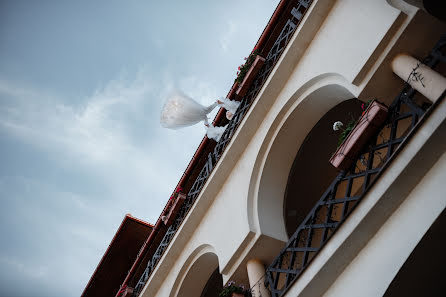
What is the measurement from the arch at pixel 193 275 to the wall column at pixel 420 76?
16.1ft

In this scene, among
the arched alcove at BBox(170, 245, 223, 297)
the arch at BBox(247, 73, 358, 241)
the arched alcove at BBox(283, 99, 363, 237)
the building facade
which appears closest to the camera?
the building facade

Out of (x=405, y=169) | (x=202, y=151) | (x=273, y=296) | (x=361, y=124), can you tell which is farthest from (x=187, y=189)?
(x=405, y=169)

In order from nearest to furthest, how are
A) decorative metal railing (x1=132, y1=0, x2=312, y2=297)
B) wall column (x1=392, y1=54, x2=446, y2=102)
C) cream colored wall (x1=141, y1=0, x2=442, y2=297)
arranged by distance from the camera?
wall column (x1=392, y1=54, x2=446, y2=102) → cream colored wall (x1=141, y1=0, x2=442, y2=297) → decorative metal railing (x1=132, y1=0, x2=312, y2=297)

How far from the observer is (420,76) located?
405 cm

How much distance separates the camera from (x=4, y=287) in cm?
15412

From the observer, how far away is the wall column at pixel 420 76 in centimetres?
379

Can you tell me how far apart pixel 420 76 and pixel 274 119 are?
2.69 meters

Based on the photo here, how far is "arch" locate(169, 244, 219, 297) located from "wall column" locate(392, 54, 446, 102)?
491 cm

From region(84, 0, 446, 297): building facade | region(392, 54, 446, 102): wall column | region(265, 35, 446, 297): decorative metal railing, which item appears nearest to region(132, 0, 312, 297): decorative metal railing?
region(84, 0, 446, 297): building facade

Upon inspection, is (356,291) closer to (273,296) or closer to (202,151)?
(273,296)

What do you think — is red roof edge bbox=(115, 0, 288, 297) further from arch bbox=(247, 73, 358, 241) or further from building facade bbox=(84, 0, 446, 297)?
arch bbox=(247, 73, 358, 241)

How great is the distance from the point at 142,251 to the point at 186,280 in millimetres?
2750

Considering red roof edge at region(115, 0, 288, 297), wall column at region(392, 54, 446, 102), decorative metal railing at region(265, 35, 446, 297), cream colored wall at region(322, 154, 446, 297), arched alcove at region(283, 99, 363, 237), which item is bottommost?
cream colored wall at region(322, 154, 446, 297)

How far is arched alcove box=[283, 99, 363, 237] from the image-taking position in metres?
7.18
